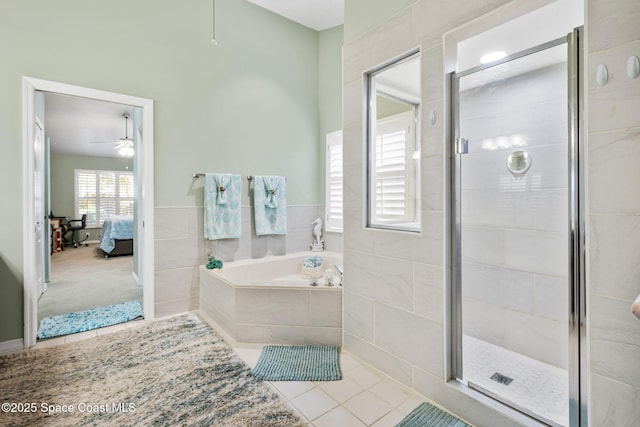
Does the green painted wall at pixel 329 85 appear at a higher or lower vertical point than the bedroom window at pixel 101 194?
higher

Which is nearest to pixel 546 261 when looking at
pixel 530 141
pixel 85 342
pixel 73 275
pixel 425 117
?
pixel 530 141

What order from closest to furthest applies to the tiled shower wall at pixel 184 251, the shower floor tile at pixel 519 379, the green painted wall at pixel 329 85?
the shower floor tile at pixel 519 379, the tiled shower wall at pixel 184 251, the green painted wall at pixel 329 85

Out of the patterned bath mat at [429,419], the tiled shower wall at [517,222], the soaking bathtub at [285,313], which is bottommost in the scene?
the patterned bath mat at [429,419]

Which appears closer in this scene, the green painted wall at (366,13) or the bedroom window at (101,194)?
the green painted wall at (366,13)

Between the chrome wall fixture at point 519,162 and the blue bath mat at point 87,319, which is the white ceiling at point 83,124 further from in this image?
the chrome wall fixture at point 519,162

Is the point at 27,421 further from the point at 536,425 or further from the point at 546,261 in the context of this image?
the point at 546,261

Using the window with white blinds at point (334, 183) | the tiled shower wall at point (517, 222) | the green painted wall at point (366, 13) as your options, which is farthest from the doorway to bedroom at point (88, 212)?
the tiled shower wall at point (517, 222)

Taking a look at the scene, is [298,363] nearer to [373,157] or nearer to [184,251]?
[373,157]

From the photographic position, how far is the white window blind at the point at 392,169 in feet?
6.86

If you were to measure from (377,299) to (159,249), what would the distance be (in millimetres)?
2050

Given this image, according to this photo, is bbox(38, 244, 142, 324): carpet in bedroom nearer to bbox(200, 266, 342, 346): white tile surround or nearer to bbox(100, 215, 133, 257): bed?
bbox(100, 215, 133, 257): bed

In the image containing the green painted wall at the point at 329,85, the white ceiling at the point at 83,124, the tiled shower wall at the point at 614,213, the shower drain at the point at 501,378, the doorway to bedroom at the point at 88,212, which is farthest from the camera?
the white ceiling at the point at 83,124

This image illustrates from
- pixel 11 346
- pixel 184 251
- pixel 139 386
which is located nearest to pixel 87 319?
pixel 11 346

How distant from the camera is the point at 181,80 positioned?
9.75ft
